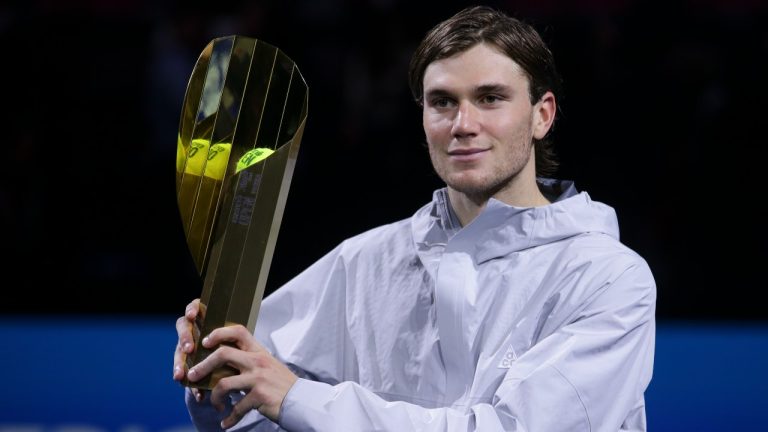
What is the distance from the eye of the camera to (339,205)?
308 cm

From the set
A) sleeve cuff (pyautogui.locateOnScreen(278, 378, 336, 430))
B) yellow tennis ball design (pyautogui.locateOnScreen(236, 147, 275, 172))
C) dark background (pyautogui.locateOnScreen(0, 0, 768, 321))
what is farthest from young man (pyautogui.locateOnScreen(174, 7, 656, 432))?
dark background (pyautogui.locateOnScreen(0, 0, 768, 321))

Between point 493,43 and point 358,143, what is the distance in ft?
5.11

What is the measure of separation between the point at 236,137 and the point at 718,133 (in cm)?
204

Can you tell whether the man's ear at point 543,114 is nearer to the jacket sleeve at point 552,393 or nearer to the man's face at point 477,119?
the man's face at point 477,119

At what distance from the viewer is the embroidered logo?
4.80 ft

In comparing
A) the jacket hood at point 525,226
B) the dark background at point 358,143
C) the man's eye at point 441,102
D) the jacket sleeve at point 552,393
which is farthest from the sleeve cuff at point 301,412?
the dark background at point 358,143

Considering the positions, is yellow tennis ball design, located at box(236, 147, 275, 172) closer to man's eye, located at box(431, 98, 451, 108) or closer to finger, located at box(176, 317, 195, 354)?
finger, located at box(176, 317, 195, 354)

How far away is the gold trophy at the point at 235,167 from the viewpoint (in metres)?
1.33

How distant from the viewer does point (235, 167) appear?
1.37 m

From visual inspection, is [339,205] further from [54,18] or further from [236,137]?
[236,137]

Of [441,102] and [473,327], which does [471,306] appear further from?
[441,102]

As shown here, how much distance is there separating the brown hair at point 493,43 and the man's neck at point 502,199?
0.40 feet

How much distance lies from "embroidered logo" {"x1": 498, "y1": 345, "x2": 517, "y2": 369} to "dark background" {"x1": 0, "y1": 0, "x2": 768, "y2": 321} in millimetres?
1470

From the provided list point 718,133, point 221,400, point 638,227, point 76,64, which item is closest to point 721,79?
point 718,133
